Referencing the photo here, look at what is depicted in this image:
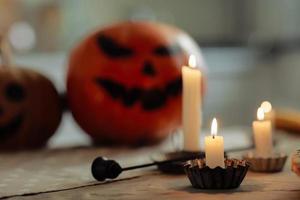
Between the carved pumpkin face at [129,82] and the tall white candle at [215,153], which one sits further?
the carved pumpkin face at [129,82]

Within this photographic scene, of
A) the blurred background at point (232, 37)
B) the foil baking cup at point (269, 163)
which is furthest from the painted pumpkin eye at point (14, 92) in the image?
the blurred background at point (232, 37)

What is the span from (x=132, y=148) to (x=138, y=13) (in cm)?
138

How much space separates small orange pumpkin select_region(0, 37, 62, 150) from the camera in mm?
1217

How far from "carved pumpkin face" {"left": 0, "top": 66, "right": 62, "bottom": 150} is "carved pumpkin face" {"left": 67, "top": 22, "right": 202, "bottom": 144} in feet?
0.17

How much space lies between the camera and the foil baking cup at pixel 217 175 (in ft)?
2.45

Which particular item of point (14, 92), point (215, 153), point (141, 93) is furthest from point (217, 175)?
point (14, 92)

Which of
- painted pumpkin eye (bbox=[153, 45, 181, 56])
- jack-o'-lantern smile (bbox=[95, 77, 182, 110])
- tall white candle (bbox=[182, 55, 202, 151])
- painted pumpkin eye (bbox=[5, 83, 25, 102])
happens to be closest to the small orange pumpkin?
painted pumpkin eye (bbox=[5, 83, 25, 102])

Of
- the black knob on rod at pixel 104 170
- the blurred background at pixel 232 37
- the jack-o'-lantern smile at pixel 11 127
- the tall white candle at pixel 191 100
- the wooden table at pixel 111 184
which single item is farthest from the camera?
the blurred background at pixel 232 37

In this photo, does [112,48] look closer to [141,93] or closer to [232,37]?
[141,93]

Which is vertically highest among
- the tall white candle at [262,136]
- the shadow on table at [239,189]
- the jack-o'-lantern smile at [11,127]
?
the jack-o'-lantern smile at [11,127]

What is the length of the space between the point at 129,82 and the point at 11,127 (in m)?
0.24

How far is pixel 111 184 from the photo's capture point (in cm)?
83

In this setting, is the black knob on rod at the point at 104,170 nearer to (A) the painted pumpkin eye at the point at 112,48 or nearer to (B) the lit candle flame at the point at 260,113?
(B) the lit candle flame at the point at 260,113

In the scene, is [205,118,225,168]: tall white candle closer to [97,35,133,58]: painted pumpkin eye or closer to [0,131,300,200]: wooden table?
[0,131,300,200]: wooden table
